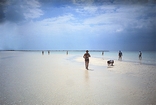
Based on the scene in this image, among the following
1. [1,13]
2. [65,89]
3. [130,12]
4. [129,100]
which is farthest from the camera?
[130,12]

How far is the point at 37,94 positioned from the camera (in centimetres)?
271

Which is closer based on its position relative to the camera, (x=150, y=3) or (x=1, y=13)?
(x=150, y=3)

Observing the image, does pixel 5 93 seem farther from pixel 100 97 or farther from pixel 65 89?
pixel 100 97

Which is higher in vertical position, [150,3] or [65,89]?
[150,3]

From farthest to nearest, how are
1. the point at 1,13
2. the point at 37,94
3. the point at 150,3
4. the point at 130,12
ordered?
the point at 130,12, the point at 1,13, the point at 150,3, the point at 37,94

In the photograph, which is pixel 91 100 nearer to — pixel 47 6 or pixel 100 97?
pixel 100 97

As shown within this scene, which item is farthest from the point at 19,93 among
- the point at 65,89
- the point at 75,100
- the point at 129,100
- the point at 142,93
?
the point at 142,93

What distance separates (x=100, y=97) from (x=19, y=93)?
1.58m

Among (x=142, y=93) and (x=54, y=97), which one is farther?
(x=142, y=93)

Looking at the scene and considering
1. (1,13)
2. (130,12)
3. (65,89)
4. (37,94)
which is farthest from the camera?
(130,12)

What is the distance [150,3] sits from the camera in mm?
5094

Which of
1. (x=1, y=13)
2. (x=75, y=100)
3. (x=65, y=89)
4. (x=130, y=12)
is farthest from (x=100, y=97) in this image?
(x=1, y=13)

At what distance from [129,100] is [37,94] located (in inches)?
67.3

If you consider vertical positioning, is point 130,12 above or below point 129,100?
above
